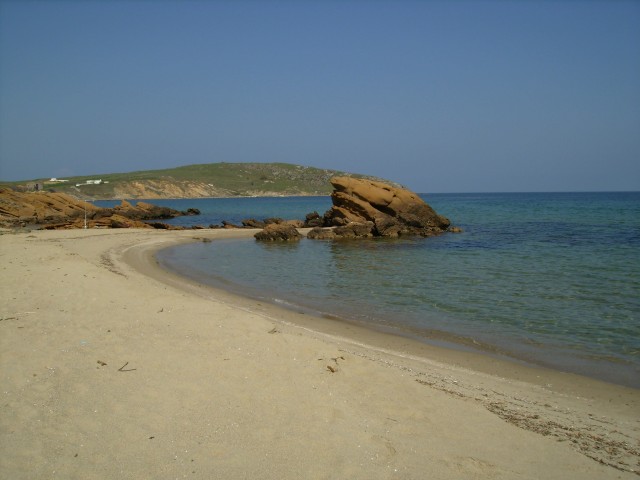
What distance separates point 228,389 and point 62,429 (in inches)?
71.5

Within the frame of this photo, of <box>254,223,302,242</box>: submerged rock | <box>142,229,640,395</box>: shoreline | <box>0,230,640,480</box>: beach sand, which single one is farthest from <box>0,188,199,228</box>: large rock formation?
<box>0,230,640,480</box>: beach sand

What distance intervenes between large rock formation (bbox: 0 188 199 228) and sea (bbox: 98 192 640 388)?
43.8ft

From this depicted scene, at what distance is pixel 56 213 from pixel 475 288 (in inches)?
1599

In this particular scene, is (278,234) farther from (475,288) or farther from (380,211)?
(475,288)

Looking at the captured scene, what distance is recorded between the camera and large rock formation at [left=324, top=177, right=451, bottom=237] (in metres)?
34.9

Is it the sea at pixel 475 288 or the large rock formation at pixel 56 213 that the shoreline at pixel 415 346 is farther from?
the large rock formation at pixel 56 213

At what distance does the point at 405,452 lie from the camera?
472 cm

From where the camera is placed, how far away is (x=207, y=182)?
146 metres

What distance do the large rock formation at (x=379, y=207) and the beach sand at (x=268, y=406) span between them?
26.1m

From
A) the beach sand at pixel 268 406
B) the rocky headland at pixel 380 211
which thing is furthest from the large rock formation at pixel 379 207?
the beach sand at pixel 268 406

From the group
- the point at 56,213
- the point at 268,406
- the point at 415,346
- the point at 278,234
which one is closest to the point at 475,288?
the point at 415,346

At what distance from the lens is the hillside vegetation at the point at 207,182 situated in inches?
4749

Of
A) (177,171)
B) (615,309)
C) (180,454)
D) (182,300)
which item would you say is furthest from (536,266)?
(177,171)

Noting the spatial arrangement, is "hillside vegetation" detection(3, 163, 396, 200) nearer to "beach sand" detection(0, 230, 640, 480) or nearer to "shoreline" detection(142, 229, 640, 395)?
"shoreline" detection(142, 229, 640, 395)
